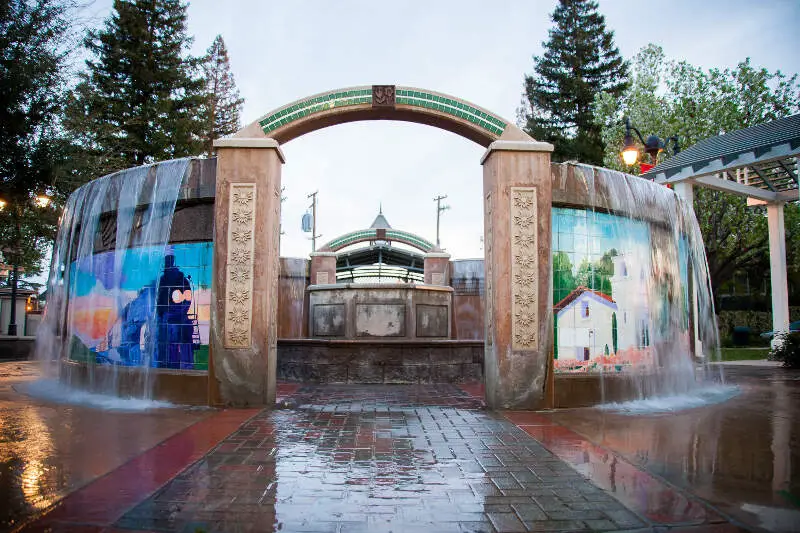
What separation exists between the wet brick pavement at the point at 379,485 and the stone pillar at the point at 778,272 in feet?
51.0

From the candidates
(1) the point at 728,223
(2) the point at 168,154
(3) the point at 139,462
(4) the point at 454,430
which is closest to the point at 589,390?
(4) the point at 454,430

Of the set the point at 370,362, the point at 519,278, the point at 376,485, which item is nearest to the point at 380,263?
the point at 370,362

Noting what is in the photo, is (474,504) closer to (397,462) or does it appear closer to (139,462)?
(397,462)

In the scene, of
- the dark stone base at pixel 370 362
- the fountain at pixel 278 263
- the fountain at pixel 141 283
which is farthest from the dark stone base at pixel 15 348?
the dark stone base at pixel 370 362

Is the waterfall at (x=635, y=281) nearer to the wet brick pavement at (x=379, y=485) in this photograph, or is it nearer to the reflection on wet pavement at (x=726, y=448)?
the reflection on wet pavement at (x=726, y=448)

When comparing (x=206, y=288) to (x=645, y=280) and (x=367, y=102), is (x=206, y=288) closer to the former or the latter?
(x=367, y=102)

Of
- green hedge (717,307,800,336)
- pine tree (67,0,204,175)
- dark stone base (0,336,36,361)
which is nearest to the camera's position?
dark stone base (0,336,36,361)

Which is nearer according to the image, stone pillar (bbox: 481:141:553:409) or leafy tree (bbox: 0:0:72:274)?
leafy tree (bbox: 0:0:72:274)

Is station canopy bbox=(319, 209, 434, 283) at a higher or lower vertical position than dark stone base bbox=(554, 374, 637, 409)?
higher

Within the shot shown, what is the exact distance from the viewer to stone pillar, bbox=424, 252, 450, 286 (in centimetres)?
1936

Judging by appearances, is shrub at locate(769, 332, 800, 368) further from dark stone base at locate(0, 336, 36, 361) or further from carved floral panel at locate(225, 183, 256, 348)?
dark stone base at locate(0, 336, 36, 361)

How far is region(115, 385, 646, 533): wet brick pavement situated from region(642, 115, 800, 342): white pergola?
13.0m

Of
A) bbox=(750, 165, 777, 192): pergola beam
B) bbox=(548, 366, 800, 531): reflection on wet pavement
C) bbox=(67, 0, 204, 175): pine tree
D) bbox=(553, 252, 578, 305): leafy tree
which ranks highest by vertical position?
bbox=(67, 0, 204, 175): pine tree

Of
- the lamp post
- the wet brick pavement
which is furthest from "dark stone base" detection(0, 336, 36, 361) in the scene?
the wet brick pavement
